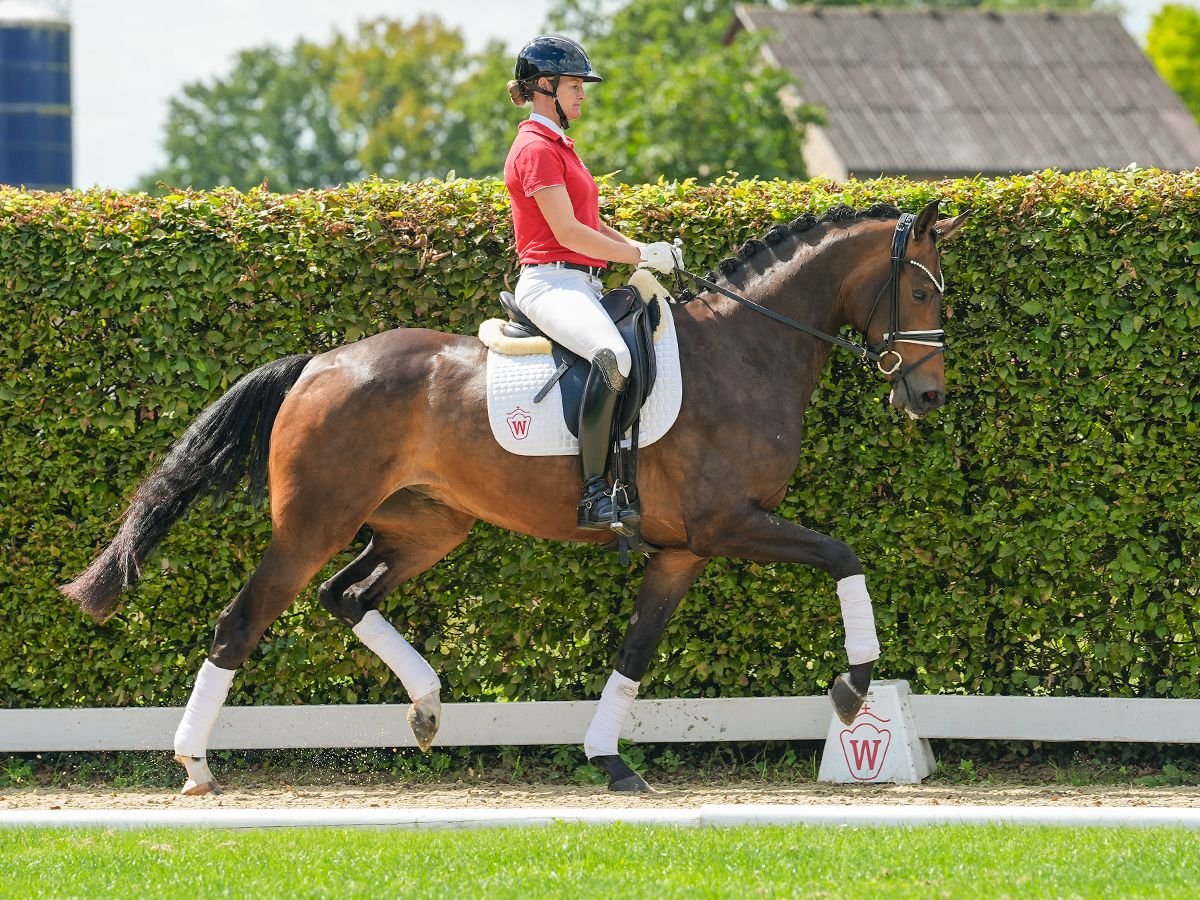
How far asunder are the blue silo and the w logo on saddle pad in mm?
52728

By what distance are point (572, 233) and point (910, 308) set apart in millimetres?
1524

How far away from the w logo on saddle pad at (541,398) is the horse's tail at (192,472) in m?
1.12

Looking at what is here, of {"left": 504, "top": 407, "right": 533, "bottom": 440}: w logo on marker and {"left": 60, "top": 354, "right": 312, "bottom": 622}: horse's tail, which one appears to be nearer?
{"left": 504, "top": 407, "right": 533, "bottom": 440}: w logo on marker

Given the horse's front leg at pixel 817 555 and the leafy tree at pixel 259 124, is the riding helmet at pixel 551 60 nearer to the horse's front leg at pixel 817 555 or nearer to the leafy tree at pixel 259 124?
the horse's front leg at pixel 817 555

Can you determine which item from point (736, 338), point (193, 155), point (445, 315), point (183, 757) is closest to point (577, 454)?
point (736, 338)

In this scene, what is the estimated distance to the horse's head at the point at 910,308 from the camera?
6.63 metres

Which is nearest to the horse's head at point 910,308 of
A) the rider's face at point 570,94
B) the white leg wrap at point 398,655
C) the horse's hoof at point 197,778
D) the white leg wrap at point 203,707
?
the rider's face at point 570,94

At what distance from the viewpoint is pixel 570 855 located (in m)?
5.49

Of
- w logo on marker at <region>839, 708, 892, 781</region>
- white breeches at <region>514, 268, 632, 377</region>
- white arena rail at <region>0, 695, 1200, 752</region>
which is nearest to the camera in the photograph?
white breeches at <region>514, 268, 632, 377</region>

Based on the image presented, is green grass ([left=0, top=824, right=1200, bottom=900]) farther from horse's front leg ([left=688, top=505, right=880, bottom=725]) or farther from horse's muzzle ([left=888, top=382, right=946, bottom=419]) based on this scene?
horse's muzzle ([left=888, top=382, right=946, bottom=419])

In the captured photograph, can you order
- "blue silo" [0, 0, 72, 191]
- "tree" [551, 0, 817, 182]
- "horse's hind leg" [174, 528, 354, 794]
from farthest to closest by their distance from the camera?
"blue silo" [0, 0, 72, 191]
"tree" [551, 0, 817, 182]
"horse's hind leg" [174, 528, 354, 794]

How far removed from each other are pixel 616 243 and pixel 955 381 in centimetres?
196

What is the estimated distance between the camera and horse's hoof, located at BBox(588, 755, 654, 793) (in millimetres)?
7070

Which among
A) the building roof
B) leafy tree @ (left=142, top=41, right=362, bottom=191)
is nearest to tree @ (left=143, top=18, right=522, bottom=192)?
leafy tree @ (left=142, top=41, right=362, bottom=191)
